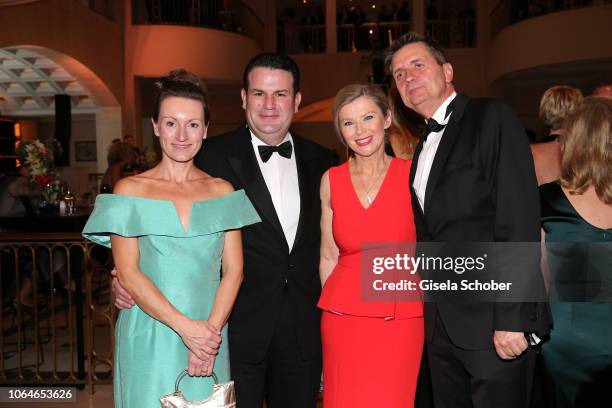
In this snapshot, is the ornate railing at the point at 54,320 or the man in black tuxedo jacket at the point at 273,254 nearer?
the man in black tuxedo jacket at the point at 273,254

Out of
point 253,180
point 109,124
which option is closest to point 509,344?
point 253,180

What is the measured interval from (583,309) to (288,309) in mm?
1249

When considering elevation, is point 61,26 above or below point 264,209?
above

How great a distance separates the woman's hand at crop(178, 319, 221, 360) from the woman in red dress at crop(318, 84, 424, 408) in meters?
0.57

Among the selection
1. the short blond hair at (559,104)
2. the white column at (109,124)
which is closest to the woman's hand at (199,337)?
the short blond hair at (559,104)

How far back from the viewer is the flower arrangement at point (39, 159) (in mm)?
6602

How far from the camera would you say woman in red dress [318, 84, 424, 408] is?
2570mm

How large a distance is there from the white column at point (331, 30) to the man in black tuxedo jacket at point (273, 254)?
16579mm

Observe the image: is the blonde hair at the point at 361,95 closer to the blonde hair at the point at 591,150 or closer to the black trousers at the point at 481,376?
the blonde hair at the point at 591,150

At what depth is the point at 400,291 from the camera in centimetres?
257

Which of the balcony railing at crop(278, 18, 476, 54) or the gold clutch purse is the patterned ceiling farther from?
the gold clutch purse

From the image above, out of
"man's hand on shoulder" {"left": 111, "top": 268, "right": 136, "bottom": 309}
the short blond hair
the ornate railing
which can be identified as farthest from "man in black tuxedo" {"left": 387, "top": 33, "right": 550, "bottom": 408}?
the ornate railing

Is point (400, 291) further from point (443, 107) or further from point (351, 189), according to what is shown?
point (443, 107)

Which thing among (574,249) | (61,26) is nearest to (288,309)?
(574,249)
